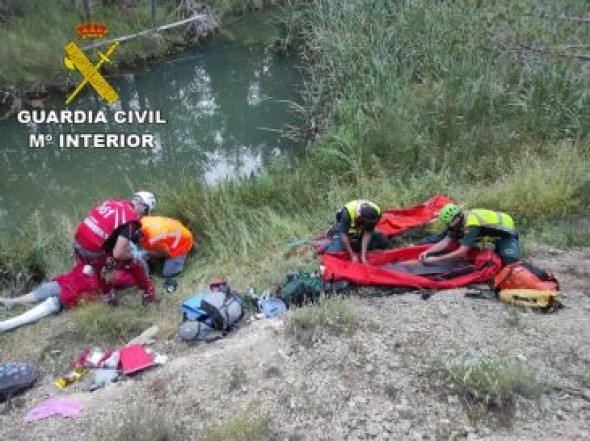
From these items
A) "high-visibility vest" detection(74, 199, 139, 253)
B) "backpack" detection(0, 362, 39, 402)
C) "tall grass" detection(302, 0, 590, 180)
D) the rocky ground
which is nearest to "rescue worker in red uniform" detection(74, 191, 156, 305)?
"high-visibility vest" detection(74, 199, 139, 253)

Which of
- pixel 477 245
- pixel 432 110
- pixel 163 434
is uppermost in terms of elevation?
pixel 432 110

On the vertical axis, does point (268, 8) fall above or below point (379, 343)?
above

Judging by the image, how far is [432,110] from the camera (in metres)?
8.20

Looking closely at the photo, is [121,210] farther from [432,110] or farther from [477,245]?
[432,110]

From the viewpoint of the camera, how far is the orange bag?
479cm

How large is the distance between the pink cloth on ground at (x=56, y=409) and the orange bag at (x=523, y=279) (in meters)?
3.22

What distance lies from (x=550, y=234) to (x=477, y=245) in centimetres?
85

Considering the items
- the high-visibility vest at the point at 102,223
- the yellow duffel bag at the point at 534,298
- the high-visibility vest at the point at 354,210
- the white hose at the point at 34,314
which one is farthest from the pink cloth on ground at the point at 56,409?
the yellow duffel bag at the point at 534,298

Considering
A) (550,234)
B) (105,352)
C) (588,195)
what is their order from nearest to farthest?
(105,352) → (550,234) → (588,195)

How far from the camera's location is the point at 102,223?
5.27 m

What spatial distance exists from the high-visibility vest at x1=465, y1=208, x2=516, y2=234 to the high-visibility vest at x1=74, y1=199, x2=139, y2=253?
9.30ft

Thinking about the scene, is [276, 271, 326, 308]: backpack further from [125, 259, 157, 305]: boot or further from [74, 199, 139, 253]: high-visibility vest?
[74, 199, 139, 253]: high-visibility vest

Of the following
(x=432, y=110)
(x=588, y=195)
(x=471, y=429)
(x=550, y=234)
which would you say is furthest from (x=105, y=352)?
(x=432, y=110)

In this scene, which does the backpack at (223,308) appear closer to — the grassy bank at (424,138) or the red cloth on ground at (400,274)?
the grassy bank at (424,138)
